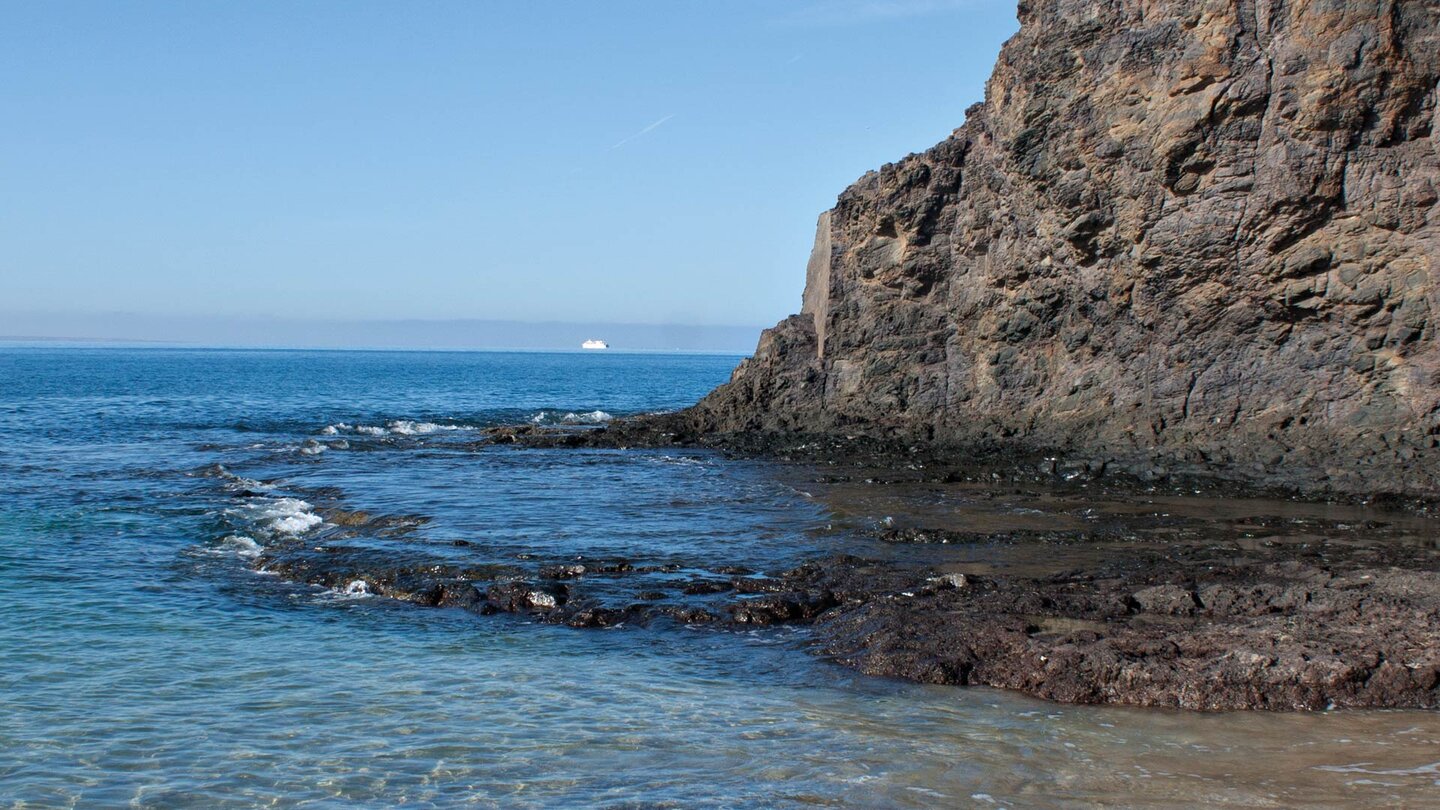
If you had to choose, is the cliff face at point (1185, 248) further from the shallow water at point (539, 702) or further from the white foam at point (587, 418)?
the white foam at point (587, 418)

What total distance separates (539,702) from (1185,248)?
20.5 m

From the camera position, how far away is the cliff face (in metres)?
22.5

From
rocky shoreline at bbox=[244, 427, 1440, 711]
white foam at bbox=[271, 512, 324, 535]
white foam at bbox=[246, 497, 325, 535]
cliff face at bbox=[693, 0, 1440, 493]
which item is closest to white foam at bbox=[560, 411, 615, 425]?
cliff face at bbox=[693, 0, 1440, 493]

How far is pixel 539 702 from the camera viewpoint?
10562 mm

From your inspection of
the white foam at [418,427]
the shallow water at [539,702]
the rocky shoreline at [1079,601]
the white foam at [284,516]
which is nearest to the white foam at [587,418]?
the white foam at [418,427]

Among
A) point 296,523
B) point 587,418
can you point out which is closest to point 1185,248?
point 296,523

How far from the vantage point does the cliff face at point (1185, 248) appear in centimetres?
2255

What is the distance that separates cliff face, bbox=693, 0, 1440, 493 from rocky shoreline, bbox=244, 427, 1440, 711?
5.15 m

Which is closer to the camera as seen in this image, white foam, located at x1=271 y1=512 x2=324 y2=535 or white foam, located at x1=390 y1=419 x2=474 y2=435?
white foam, located at x1=271 y1=512 x2=324 y2=535

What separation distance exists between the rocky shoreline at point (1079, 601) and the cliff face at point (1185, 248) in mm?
5151

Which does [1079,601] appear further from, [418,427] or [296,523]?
[418,427]

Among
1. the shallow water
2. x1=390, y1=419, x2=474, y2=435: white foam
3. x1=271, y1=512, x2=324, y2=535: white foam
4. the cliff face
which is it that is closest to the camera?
the shallow water

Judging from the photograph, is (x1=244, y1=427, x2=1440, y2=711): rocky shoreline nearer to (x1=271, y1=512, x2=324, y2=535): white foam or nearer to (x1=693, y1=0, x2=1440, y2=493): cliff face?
(x1=271, y1=512, x2=324, y2=535): white foam

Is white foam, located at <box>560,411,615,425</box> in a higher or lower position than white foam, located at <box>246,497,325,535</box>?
higher
